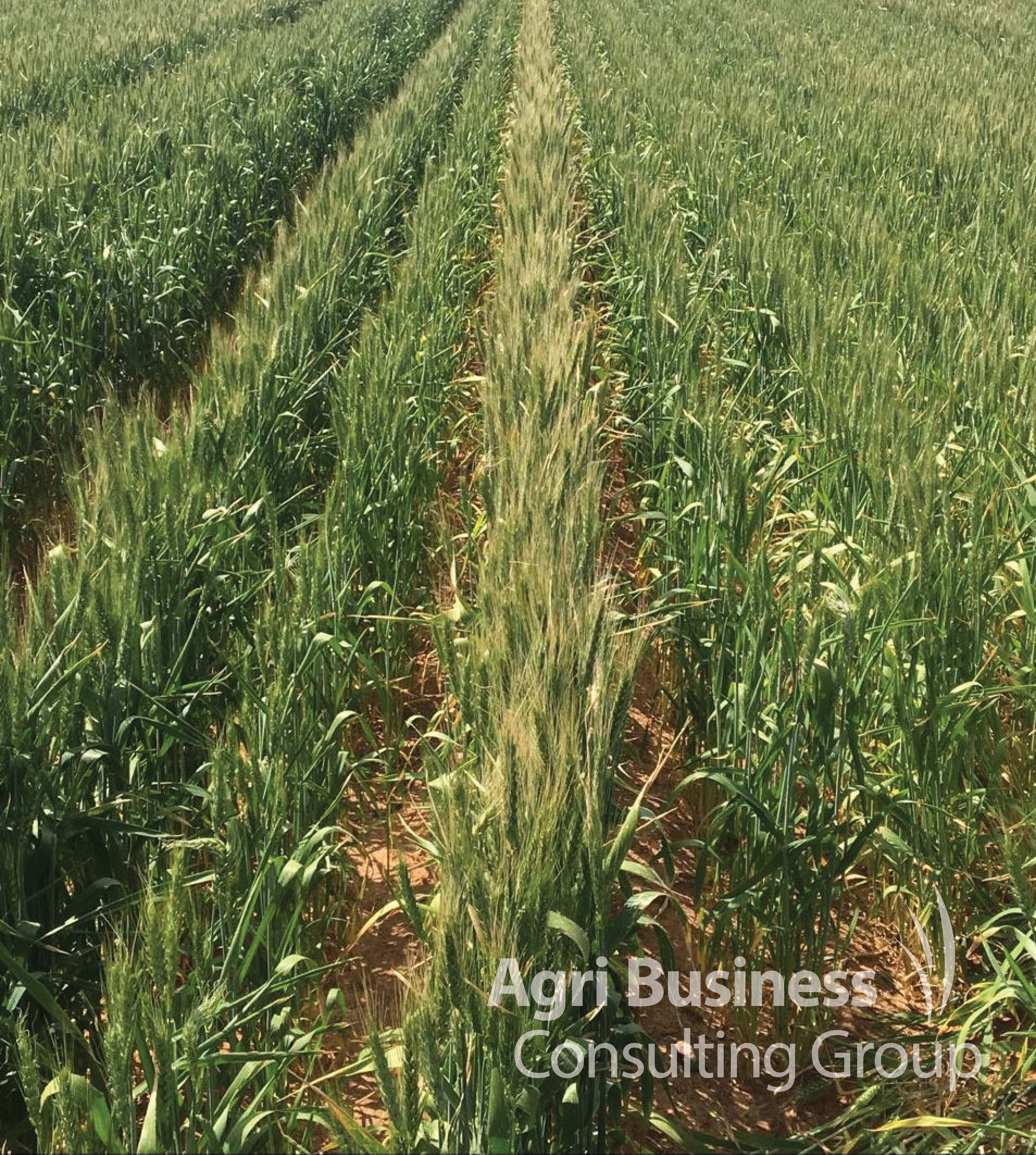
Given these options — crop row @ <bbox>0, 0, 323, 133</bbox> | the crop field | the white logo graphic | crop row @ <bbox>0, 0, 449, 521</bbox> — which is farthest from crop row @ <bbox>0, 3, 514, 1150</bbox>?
crop row @ <bbox>0, 0, 323, 133</bbox>

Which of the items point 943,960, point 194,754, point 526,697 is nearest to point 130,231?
point 194,754

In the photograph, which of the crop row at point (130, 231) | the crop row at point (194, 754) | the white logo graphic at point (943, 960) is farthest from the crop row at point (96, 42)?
the white logo graphic at point (943, 960)

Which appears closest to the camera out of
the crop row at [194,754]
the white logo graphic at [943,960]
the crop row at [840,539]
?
the crop row at [194,754]

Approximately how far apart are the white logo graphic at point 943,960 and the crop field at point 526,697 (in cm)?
2

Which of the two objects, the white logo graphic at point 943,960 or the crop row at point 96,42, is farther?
the crop row at point 96,42

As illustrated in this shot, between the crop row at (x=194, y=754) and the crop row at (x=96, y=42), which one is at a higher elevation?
the crop row at (x=96, y=42)

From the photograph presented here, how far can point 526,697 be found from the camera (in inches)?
74.1

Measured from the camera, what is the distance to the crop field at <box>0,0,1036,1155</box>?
64.5 inches

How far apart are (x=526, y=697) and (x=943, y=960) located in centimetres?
98

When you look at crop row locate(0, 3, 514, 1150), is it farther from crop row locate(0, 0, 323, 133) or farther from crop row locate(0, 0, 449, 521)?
crop row locate(0, 0, 323, 133)

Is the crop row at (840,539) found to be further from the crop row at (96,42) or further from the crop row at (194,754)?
the crop row at (96,42)

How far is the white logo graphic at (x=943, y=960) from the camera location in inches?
78.2

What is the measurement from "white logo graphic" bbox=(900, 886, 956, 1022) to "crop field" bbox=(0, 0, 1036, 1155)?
0.06 feet

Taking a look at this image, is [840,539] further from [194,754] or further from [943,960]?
[194,754]
